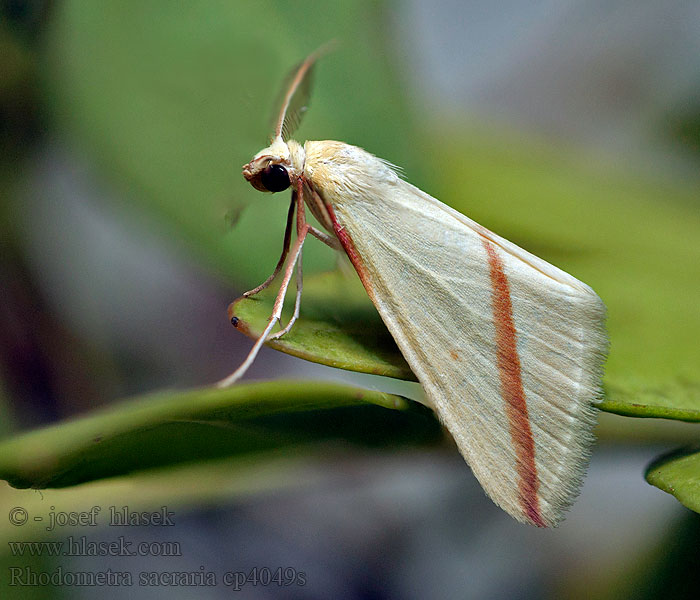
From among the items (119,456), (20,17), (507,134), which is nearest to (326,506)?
(119,456)

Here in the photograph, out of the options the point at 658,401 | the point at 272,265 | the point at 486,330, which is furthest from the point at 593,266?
the point at 272,265

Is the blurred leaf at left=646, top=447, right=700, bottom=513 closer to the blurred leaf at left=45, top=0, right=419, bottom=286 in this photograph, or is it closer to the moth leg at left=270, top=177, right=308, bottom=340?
the moth leg at left=270, top=177, right=308, bottom=340

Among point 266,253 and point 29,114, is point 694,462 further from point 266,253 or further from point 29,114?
point 29,114

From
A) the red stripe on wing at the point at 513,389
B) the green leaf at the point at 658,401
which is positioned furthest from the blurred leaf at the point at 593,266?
the red stripe on wing at the point at 513,389

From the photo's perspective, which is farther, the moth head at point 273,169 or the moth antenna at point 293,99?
the moth antenna at point 293,99

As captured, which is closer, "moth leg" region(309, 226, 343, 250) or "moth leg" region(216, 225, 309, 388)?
"moth leg" region(216, 225, 309, 388)

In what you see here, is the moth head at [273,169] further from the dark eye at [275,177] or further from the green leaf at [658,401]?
the green leaf at [658,401]

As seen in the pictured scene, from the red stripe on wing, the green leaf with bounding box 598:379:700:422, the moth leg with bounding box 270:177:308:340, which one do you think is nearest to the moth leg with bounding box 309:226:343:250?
the moth leg with bounding box 270:177:308:340

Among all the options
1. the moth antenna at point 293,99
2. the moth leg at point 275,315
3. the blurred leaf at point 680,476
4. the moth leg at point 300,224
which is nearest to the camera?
the blurred leaf at point 680,476
